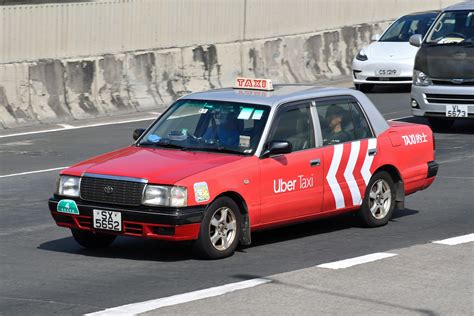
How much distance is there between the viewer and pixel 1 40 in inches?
803

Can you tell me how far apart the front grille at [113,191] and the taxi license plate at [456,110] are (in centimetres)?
1042

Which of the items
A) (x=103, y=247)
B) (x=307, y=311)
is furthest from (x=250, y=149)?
(x=307, y=311)

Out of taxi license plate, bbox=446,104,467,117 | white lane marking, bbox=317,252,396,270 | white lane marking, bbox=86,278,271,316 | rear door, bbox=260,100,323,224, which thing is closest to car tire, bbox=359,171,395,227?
rear door, bbox=260,100,323,224

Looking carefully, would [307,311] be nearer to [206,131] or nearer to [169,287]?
[169,287]

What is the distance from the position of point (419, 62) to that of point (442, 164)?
13.5 feet

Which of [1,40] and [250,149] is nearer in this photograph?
[250,149]

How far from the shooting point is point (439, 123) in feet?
68.3

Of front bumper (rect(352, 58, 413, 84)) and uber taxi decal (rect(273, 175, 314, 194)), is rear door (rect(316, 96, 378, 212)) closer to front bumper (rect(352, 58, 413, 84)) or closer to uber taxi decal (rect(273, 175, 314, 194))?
uber taxi decal (rect(273, 175, 314, 194))

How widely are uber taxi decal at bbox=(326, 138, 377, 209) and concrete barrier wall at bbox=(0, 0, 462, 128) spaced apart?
387 inches

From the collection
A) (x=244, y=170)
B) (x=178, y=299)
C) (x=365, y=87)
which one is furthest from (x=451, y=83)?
(x=178, y=299)

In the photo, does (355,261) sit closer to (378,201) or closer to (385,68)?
(378,201)

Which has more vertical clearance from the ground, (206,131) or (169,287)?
(206,131)

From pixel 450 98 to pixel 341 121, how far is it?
8.38 m

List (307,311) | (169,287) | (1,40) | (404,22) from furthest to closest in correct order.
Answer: (404,22) → (1,40) → (169,287) → (307,311)
